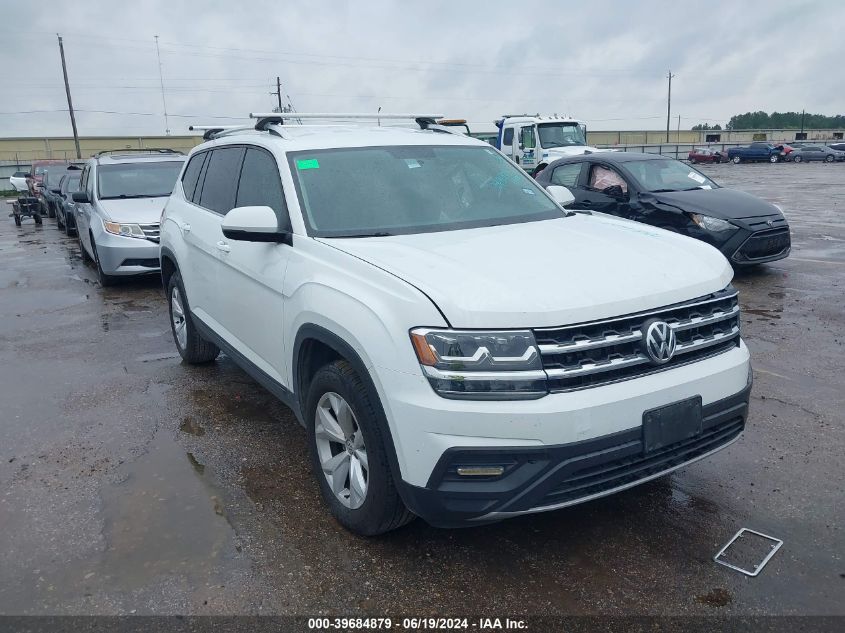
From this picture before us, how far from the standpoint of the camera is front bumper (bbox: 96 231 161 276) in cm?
973

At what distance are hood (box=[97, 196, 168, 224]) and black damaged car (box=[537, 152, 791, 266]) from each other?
5.60 meters

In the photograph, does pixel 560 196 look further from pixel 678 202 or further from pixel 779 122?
pixel 779 122

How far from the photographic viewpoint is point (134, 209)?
33.3ft

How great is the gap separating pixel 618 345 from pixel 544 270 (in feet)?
1.49

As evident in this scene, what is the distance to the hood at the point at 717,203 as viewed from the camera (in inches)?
355

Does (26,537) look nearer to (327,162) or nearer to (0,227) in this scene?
(327,162)

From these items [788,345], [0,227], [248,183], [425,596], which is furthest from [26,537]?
[0,227]

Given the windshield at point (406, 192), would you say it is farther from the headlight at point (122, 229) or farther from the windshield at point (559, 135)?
the windshield at point (559, 135)

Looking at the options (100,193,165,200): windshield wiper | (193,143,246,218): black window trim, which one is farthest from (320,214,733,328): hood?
(100,193,165,200): windshield wiper

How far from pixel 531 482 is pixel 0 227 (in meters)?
22.9

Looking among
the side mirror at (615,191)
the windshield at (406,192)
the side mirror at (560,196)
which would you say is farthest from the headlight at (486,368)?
the side mirror at (615,191)

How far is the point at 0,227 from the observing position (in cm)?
2148

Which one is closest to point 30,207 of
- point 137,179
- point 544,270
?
point 137,179

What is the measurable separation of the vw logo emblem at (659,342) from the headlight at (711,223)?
649 centimetres
